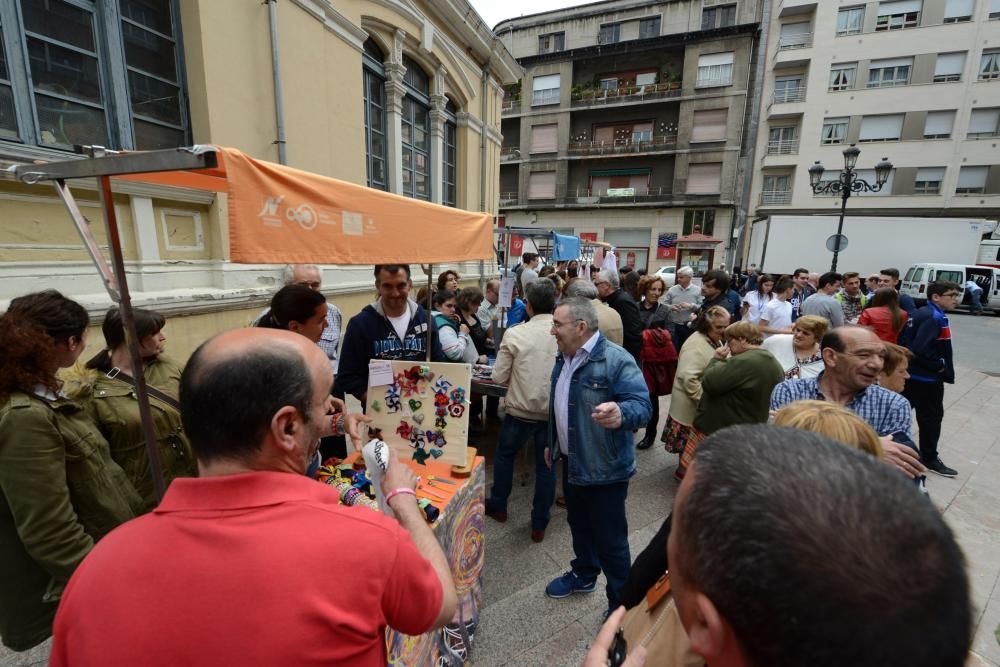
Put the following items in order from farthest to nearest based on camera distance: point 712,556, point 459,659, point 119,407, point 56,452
A: point 459,659 → point 119,407 → point 56,452 → point 712,556

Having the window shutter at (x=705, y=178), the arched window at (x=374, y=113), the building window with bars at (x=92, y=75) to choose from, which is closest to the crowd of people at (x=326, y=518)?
the building window with bars at (x=92, y=75)

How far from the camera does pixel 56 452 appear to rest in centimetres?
167

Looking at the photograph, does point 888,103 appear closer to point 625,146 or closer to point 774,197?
point 774,197

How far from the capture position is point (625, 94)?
27484 mm

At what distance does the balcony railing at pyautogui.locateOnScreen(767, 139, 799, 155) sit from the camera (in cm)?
2494

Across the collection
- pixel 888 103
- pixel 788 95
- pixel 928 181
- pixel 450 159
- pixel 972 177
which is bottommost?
pixel 450 159

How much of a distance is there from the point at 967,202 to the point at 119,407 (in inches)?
1344

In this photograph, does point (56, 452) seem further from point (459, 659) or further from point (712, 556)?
point (712, 556)

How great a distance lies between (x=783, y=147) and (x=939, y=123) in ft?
22.9

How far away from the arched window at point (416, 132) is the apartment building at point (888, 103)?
78.1 feet

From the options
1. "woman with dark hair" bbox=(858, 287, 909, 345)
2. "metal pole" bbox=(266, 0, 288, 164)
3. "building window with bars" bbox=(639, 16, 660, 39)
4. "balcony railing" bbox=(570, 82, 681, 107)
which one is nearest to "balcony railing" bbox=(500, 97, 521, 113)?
"balcony railing" bbox=(570, 82, 681, 107)

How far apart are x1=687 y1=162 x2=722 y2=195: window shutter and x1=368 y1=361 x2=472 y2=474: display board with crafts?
92.4ft

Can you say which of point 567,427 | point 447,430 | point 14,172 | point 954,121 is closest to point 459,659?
point 447,430

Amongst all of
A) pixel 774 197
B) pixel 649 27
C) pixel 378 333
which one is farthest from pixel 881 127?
pixel 378 333
